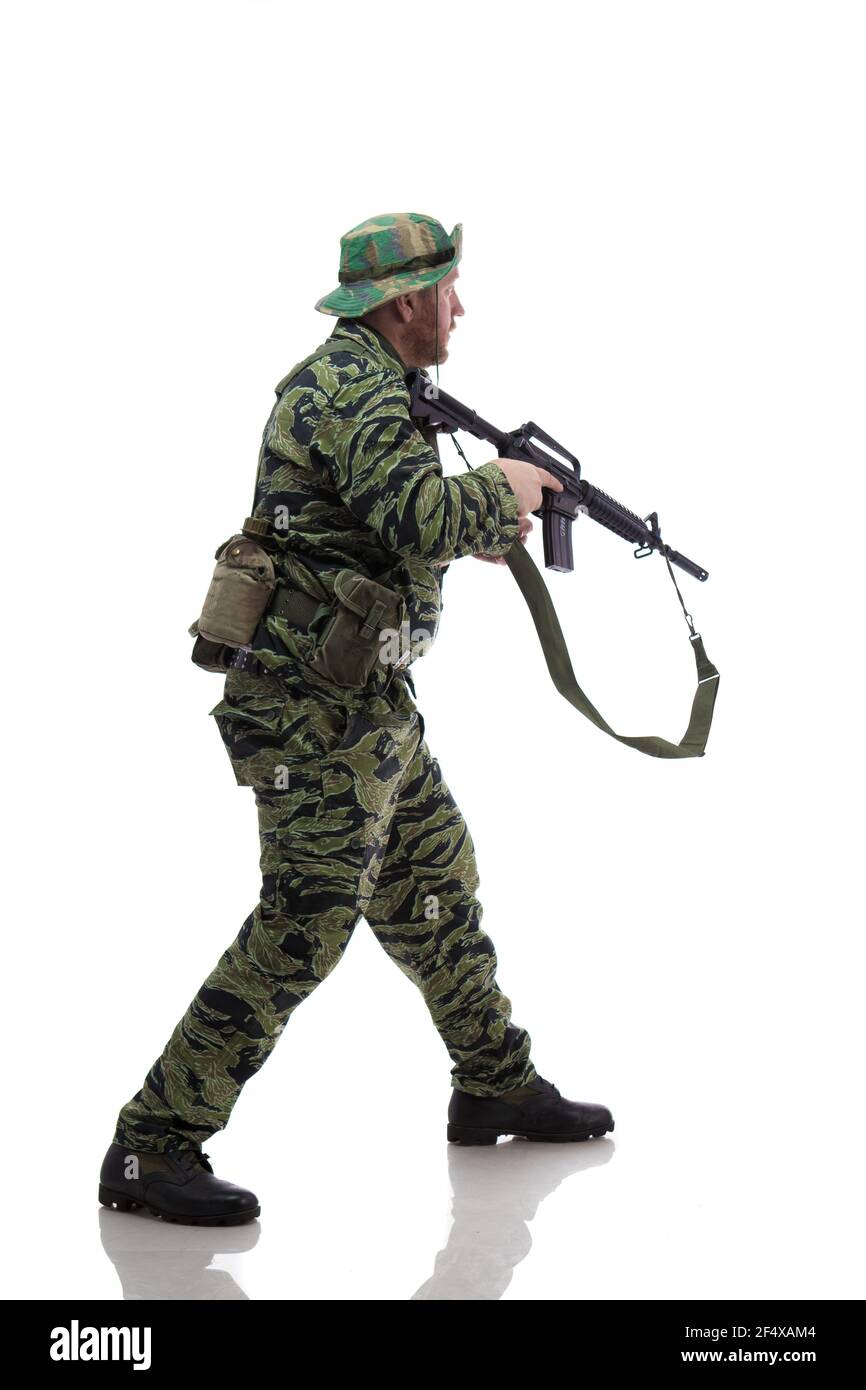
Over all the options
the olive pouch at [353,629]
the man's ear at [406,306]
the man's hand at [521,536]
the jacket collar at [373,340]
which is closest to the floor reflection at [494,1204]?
the olive pouch at [353,629]

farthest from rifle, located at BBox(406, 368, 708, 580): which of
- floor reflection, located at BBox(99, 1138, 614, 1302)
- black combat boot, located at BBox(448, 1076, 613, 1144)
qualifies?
floor reflection, located at BBox(99, 1138, 614, 1302)

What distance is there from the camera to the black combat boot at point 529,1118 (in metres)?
3.75

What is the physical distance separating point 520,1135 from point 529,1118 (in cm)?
5

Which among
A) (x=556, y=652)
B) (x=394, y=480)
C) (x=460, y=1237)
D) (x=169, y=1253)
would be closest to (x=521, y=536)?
(x=556, y=652)

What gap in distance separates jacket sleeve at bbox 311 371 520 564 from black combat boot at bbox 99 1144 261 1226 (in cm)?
123

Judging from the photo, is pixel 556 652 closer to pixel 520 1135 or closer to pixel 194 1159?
pixel 520 1135

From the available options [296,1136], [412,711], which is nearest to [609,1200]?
[296,1136]

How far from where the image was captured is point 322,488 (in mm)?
3178

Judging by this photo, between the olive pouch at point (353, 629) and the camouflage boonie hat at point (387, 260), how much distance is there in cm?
58

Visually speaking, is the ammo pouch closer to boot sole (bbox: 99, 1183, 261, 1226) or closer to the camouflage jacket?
the camouflage jacket

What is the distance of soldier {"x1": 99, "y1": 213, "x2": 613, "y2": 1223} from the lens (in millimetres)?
3092

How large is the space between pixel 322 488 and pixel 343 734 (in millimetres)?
457
